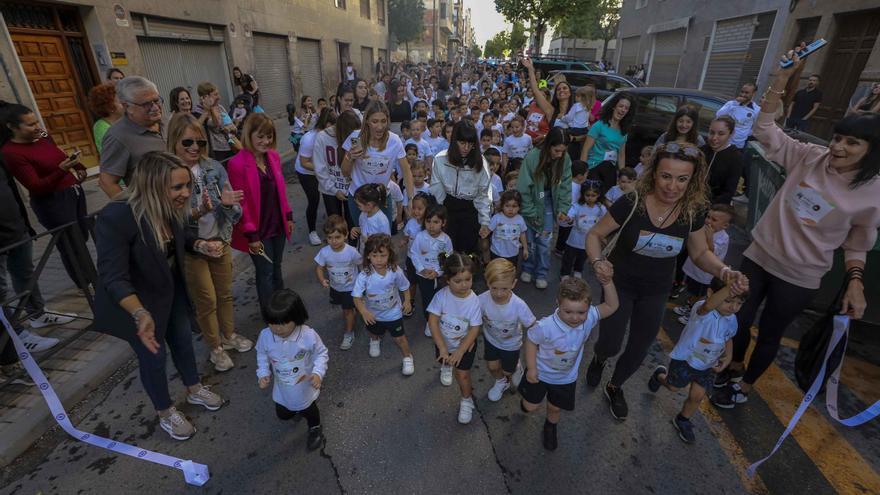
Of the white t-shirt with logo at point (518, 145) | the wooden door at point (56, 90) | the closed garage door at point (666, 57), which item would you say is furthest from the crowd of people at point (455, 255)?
the closed garage door at point (666, 57)

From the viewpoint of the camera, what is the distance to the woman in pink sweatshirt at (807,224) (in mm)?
2455

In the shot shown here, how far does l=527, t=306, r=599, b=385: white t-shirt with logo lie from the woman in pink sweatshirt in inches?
53.7

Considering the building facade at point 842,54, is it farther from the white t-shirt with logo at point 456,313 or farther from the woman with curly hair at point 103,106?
the woman with curly hair at point 103,106

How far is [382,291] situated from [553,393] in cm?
150

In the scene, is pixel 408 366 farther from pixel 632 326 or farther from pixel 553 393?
pixel 632 326

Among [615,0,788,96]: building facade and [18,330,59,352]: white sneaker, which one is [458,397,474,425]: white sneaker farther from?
[615,0,788,96]: building facade

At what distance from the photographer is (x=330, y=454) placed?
2.72 metres

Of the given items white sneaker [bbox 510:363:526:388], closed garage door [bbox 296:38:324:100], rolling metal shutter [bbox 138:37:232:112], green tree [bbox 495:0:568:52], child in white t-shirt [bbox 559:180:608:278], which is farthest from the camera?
green tree [bbox 495:0:568:52]

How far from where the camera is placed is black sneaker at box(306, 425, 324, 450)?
9.06ft

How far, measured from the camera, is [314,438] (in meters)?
2.79

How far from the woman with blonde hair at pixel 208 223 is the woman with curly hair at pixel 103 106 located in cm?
176

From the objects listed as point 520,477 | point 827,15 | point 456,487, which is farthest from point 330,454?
point 827,15

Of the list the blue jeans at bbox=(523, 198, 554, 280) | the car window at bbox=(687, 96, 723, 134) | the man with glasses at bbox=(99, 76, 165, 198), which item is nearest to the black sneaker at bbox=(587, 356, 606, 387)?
the blue jeans at bbox=(523, 198, 554, 280)

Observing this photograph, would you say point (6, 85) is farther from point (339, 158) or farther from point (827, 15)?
point (827, 15)
